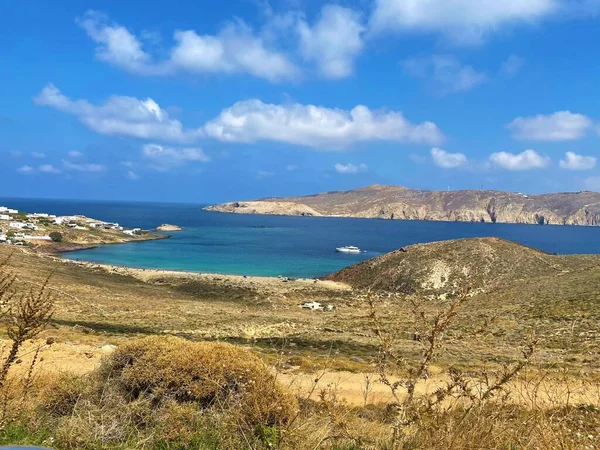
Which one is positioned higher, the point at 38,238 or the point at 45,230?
the point at 45,230

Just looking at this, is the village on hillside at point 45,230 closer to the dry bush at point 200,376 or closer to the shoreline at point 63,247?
the shoreline at point 63,247

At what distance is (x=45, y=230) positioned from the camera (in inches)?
3907

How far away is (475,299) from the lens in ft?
129

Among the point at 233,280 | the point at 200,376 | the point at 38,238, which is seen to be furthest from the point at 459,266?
the point at 38,238

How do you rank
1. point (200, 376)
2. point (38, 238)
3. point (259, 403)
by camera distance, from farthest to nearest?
point (38, 238)
point (200, 376)
point (259, 403)

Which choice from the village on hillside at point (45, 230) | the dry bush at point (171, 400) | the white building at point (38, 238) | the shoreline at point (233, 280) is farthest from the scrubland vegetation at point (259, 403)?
the white building at point (38, 238)

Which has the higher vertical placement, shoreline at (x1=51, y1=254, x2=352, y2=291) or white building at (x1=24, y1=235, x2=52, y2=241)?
white building at (x1=24, y1=235, x2=52, y2=241)

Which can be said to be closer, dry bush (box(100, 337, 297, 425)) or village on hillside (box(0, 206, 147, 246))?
dry bush (box(100, 337, 297, 425))

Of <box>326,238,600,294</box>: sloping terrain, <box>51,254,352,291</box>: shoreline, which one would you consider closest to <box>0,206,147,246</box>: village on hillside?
<box>51,254,352,291</box>: shoreline

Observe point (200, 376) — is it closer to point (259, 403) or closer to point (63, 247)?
point (259, 403)

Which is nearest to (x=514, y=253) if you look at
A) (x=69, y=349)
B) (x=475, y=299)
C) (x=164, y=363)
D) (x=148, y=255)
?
(x=475, y=299)

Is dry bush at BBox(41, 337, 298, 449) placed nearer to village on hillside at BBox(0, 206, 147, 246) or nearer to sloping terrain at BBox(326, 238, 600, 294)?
sloping terrain at BBox(326, 238, 600, 294)

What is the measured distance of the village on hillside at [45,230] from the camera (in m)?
86.0

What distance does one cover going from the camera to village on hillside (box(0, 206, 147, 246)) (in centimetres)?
8600
